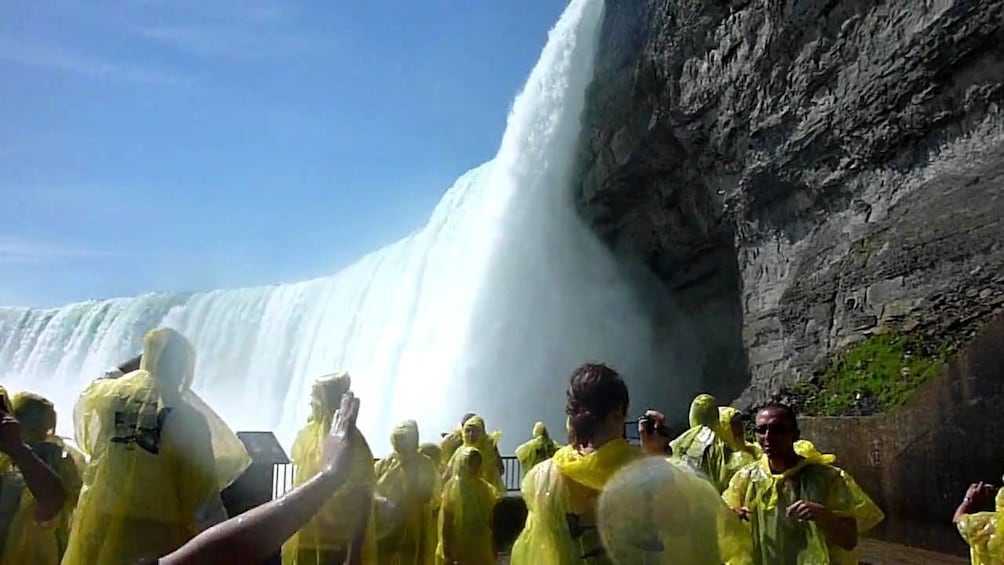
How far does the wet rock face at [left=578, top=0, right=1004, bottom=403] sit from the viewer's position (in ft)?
45.1

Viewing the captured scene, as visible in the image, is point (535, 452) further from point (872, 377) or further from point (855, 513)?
point (872, 377)

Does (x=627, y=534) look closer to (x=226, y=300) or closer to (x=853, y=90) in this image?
(x=853, y=90)

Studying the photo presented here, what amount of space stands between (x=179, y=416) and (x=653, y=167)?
69.4ft

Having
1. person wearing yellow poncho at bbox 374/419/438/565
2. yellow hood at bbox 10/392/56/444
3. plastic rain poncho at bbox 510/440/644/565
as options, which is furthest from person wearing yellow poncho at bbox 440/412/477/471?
plastic rain poncho at bbox 510/440/644/565

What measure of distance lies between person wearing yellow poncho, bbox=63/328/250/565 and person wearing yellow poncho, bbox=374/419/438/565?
7.28 feet

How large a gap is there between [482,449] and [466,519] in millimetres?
1516

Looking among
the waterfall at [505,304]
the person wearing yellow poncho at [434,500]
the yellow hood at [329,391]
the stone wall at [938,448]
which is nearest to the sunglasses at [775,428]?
the yellow hood at [329,391]

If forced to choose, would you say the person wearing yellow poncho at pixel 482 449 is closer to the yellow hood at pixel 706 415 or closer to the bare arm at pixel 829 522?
the yellow hood at pixel 706 415

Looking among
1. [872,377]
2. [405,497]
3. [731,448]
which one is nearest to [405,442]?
[405,497]

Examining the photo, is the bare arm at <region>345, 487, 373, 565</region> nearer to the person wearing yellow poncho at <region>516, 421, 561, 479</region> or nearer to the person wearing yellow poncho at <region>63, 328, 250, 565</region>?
the person wearing yellow poncho at <region>63, 328, 250, 565</region>

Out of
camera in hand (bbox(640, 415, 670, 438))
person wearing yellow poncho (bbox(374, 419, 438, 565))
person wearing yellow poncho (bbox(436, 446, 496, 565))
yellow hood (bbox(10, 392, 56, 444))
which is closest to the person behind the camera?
yellow hood (bbox(10, 392, 56, 444))

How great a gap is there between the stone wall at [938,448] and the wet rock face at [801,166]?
154 inches

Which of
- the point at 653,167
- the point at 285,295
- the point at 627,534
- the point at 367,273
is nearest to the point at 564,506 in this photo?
the point at 627,534

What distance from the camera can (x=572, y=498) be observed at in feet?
9.87
